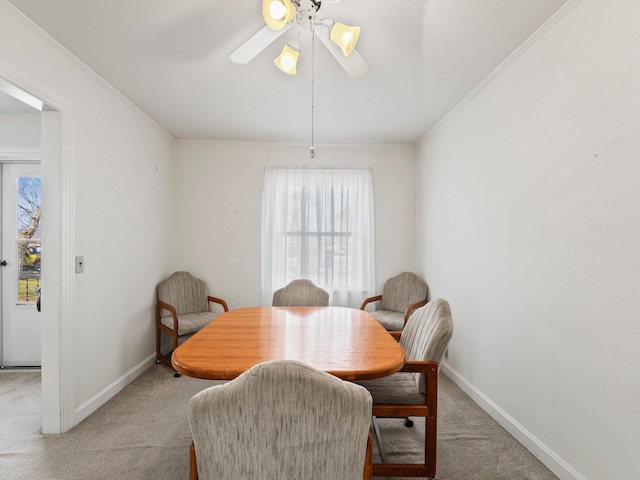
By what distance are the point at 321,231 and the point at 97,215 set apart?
2326 mm

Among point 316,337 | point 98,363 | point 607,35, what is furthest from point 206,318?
point 607,35

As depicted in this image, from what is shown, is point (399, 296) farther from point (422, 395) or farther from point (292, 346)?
point (292, 346)

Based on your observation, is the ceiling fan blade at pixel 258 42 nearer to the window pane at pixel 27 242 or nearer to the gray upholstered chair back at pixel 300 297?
the gray upholstered chair back at pixel 300 297

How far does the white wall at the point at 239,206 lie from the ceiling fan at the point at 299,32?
2.26 m

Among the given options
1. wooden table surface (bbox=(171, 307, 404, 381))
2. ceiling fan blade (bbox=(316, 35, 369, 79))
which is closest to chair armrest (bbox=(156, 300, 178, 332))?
wooden table surface (bbox=(171, 307, 404, 381))

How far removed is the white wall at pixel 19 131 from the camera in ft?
10.7

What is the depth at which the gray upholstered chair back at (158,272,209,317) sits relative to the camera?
142 inches

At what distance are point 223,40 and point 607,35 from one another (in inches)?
79.0

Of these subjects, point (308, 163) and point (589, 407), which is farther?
point (308, 163)

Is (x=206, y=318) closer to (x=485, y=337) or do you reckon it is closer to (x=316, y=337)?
(x=316, y=337)

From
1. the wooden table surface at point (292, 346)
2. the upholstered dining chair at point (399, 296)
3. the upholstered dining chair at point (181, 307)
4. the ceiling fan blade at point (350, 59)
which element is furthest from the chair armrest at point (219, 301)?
the ceiling fan blade at point (350, 59)

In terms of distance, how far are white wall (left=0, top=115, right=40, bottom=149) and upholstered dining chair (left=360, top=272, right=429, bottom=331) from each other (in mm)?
3744

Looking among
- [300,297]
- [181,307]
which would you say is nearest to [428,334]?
[300,297]

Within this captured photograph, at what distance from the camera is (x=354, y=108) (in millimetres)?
3111
